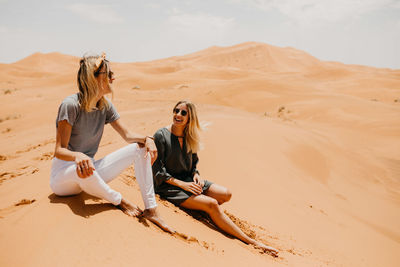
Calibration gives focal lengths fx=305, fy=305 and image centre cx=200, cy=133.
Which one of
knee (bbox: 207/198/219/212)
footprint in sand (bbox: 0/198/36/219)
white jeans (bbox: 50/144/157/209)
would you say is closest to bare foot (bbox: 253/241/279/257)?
knee (bbox: 207/198/219/212)

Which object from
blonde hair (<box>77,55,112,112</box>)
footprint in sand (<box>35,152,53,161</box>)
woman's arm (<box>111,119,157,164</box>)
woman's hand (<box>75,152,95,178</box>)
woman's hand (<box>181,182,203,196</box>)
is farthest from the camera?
footprint in sand (<box>35,152,53,161</box>)

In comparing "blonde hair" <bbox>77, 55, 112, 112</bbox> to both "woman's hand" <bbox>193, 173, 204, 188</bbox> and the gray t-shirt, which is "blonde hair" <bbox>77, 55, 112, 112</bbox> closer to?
the gray t-shirt

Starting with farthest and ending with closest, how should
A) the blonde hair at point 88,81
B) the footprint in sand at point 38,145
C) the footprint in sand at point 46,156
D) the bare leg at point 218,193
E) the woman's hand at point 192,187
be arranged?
1. the footprint in sand at point 38,145
2. the footprint in sand at point 46,156
3. the bare leg at point 218,193
4. the woman's hand at point 192,187
5. the blonde hair at point 88,81

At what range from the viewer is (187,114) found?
3590 mm

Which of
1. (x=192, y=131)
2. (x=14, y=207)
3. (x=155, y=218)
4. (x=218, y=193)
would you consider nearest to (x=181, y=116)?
(x=192, y=131)

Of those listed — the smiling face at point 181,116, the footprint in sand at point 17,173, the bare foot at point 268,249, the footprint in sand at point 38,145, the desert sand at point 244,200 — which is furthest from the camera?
the footprint in sand at point 38,145

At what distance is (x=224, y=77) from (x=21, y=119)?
77.0 feet

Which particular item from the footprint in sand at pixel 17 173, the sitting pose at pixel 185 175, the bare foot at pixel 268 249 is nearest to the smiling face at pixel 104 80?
the sitting pose at pixel 185 175

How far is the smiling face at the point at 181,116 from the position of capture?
3.55m

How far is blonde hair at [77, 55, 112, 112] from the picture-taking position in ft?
8.79

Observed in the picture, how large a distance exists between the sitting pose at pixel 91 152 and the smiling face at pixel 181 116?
0.62 meters

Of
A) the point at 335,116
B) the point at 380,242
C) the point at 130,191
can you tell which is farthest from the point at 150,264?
the point at 335,116

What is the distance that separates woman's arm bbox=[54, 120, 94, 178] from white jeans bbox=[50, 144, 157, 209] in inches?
2.9

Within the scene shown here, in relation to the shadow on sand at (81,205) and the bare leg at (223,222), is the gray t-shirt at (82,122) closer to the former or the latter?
the shadow on sand at (81,205)
